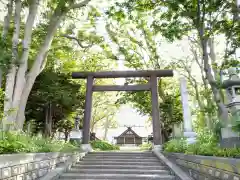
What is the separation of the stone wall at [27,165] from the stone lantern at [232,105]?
397 centimetres

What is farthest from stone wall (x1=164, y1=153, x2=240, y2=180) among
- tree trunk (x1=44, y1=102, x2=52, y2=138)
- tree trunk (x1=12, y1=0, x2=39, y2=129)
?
tree trunk (x1=44, y1=102, x2=52, y2=138)

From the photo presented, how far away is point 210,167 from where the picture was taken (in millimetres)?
4145

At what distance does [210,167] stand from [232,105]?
1.98m

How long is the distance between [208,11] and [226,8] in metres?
1.14

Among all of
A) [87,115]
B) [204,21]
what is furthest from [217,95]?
[87,115]

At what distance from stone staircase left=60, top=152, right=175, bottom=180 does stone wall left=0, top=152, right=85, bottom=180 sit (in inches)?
20.5

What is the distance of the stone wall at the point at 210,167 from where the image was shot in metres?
3.31

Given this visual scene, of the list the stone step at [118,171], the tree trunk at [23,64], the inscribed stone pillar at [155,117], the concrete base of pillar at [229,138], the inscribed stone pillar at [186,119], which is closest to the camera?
the concrete base of pillar at [229,138]

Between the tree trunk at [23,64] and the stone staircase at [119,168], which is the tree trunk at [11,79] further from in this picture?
the stone staircase at [119,168]

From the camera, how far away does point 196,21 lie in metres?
6.84

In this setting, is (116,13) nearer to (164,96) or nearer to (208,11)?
(208,11)

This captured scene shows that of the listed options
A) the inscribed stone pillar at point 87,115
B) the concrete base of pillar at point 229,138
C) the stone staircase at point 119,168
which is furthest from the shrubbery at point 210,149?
the inscribed stone pillar at point 87,115

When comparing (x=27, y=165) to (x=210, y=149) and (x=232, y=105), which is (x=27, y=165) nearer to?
(x=210, y=149)

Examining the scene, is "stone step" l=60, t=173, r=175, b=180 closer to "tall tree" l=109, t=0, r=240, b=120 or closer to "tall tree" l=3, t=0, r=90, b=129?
"tall tree" l=109, t=0, r=240, b=120
